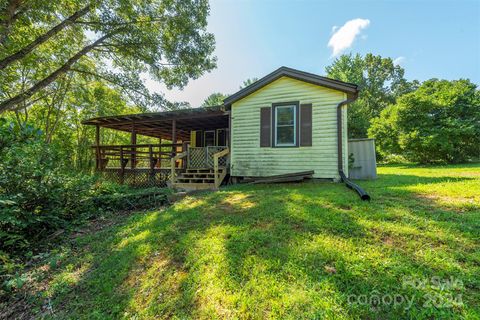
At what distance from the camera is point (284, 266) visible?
2.22 meters

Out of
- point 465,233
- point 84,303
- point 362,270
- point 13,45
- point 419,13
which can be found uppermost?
point 419,13

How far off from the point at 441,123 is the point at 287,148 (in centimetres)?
1488

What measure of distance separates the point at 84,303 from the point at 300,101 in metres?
6.98

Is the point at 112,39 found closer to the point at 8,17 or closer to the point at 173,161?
the point at 8,17

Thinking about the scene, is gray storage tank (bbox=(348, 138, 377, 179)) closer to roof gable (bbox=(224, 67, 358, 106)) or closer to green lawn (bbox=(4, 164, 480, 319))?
roof gable (bbox=(224, 67, 358, 106))

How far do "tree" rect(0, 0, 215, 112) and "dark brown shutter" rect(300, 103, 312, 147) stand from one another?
5.11 m

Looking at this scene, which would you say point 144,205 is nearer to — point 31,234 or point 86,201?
point 86,201

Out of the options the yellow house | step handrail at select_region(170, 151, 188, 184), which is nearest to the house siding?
the yellow house

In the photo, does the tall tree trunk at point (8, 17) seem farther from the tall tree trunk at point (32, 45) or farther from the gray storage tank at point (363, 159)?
the gray storage tank at point (363, 159)

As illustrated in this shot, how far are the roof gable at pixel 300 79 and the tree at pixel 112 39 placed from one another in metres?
3.03

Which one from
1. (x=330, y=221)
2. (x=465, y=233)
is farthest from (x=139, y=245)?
(x=465, y=233)

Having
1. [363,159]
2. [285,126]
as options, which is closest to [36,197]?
[285,126]

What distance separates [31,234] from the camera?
412 centimetres

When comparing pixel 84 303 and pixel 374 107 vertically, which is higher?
pixel 374 107
